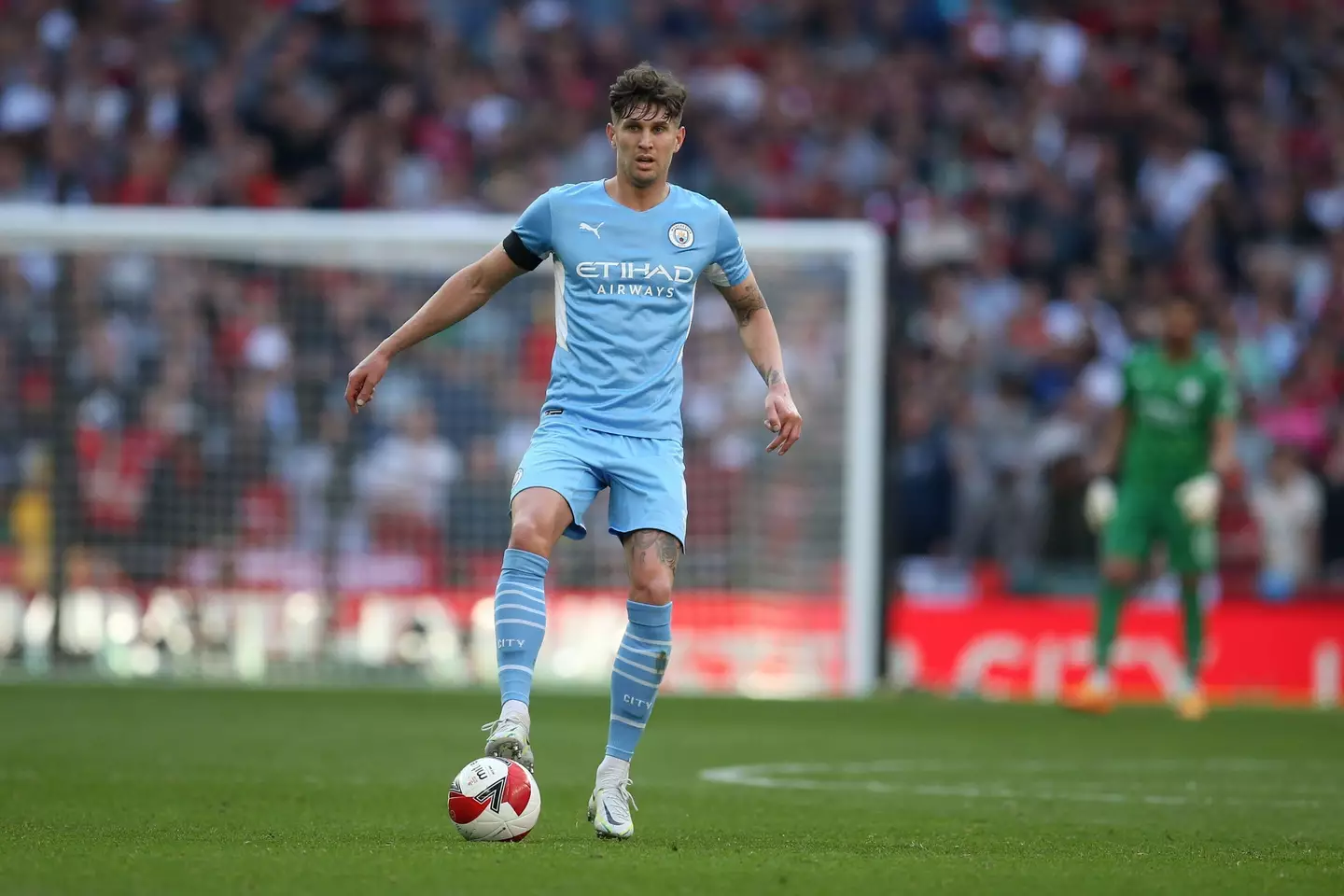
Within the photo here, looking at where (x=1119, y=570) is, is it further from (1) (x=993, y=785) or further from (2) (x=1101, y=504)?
(1) (x=993, y=785)

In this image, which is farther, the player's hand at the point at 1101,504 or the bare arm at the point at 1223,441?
the player's hand at the point at 1101,504

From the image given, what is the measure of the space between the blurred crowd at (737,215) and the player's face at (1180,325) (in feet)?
9.44

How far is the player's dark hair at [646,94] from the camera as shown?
6.27 m

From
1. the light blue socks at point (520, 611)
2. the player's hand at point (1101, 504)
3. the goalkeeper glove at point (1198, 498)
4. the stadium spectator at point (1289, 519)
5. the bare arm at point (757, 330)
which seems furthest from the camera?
the stadium spectator at point (1289, 519)

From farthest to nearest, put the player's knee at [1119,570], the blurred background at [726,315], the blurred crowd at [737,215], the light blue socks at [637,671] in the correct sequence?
the blurred crowd at [737,215] < the blurred background at [726,315] < the player's knee at [1119,570] < the light blue socks at [637,671]

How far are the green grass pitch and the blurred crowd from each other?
111 inches

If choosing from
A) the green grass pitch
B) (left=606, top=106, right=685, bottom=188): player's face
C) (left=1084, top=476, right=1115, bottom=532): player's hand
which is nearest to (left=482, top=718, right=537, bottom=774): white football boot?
the green grass pitch

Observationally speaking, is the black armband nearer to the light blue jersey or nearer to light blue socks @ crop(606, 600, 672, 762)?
the light blue jersey

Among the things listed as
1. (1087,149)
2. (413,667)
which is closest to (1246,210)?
(1087,149)

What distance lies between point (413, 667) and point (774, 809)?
8820 millimetres

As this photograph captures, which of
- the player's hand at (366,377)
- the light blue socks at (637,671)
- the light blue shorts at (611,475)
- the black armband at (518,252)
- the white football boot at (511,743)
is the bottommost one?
the white football boot at (511,743)

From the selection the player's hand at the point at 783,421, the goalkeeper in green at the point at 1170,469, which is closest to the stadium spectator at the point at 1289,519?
the goalkeeper in green at the point at 1170,469

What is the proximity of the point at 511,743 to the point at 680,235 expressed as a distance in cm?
174

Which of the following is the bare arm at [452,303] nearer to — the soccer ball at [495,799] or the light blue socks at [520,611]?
the light blue socks at [520,611]
